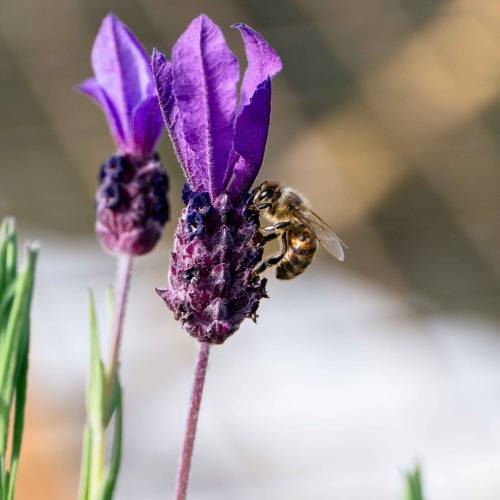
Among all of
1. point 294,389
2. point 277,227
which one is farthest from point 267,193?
point 294,389

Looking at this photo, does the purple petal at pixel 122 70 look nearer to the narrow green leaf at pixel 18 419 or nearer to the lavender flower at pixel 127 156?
the lavender flower at pixel 127 156

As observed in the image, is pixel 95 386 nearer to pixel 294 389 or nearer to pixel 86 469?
pixel 86 469

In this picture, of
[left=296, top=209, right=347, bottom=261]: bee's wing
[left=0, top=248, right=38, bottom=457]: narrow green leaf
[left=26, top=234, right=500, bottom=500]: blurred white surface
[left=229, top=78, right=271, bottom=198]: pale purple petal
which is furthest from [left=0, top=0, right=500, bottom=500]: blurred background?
[left=229, top=78, right=271, bottom=198]: pale purple petal

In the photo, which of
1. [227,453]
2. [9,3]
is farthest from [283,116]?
[227,453]

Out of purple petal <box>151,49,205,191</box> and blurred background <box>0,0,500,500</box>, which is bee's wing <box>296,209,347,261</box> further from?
blurred background <box>0,0,500,500</box>

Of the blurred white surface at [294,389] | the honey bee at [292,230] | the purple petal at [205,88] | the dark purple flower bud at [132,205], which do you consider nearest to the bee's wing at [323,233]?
the honey bee at [292,230]

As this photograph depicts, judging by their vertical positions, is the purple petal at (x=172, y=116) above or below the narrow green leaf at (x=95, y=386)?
above
